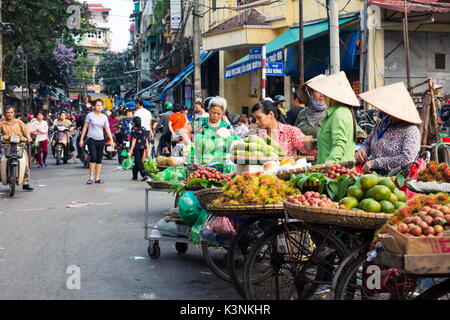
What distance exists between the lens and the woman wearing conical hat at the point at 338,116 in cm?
701

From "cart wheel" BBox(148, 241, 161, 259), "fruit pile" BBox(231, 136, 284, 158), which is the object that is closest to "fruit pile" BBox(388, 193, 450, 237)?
"fruit pile" BBox(231, 136, 284, 158)

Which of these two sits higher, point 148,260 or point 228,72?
point 228,72

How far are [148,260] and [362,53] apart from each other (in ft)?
41.4

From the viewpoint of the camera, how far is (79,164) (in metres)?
23.5

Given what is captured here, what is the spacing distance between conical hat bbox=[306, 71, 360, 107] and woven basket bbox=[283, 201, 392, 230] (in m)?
2.32

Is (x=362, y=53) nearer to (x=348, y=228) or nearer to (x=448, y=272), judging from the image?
(x=348, y=228)

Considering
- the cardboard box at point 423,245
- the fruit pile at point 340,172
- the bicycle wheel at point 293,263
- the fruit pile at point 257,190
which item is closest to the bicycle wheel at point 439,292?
the cardboard box at point 423,245

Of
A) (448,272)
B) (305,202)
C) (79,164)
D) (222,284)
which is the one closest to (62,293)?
(222,284)

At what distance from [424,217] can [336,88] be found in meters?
3.31

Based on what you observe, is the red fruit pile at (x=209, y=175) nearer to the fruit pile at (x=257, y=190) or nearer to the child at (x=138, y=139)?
the fruit pile at (x=257, y=190)

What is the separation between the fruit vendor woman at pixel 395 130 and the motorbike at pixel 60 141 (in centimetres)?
1757

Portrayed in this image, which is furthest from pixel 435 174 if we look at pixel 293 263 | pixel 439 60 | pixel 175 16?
pixel 175 16

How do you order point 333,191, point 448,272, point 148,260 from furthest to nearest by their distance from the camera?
point 148,260
point 333,191
point 448,272

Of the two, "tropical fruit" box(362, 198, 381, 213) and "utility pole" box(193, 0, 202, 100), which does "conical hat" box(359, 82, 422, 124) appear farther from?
"utility pole" box(193, 0, 202, 100)
